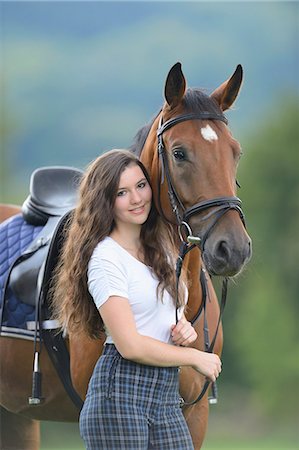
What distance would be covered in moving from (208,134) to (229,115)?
38.5 feet

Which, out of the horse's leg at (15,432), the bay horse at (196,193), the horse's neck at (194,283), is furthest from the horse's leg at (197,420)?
the horse's leg at (15,432)

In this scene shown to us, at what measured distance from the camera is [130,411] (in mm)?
3416

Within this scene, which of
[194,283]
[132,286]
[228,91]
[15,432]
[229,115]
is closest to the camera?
[132,286]

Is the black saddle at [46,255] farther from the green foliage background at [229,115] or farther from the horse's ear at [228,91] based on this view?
the horse's ear at [228,91]

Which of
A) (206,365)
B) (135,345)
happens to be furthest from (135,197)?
(206,365)

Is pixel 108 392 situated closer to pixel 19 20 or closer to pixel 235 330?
pixel 235 330

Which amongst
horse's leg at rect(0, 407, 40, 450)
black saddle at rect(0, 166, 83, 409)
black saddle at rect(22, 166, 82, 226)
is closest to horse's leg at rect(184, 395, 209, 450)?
black saddle at rect(0, 166, 83, 409)

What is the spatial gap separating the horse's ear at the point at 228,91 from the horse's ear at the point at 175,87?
169mm

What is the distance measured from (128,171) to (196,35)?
117m

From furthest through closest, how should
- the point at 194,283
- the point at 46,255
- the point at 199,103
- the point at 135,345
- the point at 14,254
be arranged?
the point at 14,254, the point at 46,255, the point at 194,283, the point at 199,103, the point at 135,345

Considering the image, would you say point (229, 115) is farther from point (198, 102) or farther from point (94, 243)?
point (94, 243)

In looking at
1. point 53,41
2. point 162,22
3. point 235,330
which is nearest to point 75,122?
point 53,41

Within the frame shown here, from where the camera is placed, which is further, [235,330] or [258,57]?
[258,57]

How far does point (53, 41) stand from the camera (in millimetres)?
119875
